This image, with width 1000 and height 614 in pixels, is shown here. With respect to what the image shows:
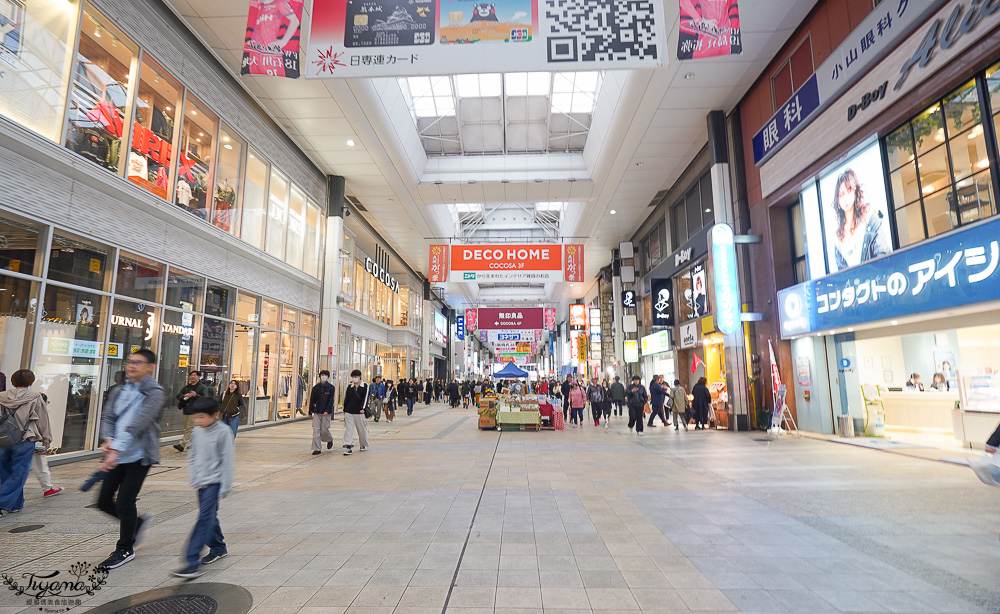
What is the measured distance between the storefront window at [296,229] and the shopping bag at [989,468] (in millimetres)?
15610

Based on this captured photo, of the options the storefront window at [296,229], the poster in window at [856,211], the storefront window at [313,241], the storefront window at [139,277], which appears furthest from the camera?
the storefront window at [313,241]

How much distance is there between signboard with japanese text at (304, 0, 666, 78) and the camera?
600cm

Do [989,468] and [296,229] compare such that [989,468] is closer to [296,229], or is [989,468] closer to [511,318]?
[296,229]

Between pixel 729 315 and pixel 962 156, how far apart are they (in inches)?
232

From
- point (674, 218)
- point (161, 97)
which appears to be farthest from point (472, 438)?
point (674, 218)

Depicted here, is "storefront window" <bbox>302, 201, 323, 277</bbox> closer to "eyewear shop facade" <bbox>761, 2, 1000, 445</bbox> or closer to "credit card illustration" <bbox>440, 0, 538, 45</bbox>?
"credit card illustration" <bbox>440, 0, 538, 45</bbox>

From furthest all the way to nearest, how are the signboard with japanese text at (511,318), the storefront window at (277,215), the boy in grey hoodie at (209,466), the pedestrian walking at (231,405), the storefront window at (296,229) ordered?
the signboard with japanese text at (511,318), the storefront window at (296,229), the storefront window at (277,215), the pedestrian walking at (231,405), the boy in grey hoodie at (209,466)

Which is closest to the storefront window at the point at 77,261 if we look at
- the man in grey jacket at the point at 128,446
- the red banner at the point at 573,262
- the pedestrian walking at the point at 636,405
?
the man in grey jacket at the point at 128,446

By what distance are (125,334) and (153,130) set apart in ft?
13.4

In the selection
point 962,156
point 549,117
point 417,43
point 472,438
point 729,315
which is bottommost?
point 472,438

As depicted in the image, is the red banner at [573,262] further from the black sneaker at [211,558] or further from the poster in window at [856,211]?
the black sneaker at [211,558]

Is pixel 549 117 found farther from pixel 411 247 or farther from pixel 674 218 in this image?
pixel 411 247

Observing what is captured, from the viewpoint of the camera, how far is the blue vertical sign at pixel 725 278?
12.8 metres

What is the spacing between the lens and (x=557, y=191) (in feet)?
60.5
